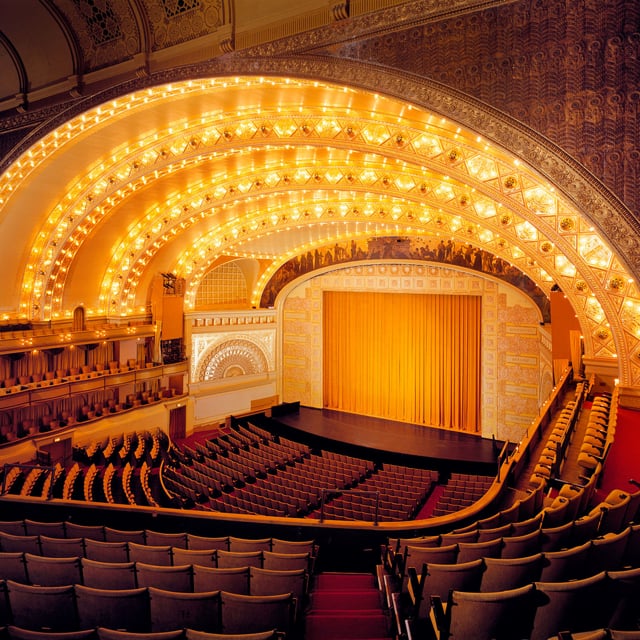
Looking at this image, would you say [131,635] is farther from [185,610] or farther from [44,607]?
[44,607]

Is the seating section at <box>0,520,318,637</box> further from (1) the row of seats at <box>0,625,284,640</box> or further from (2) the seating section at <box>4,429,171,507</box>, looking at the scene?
(2) the seating section at <box>4,429,171,507</box>

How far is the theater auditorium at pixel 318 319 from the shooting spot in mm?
3906

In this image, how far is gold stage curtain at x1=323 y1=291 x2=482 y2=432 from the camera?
1886 centimetres

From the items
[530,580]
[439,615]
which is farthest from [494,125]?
[439,615]

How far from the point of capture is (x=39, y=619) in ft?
11.6

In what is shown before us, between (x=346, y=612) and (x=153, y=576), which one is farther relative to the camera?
(x=346, y=612)

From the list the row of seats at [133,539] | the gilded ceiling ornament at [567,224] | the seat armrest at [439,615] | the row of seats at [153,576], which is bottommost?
the row of seats at [133,539]

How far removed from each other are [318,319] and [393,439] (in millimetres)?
6369

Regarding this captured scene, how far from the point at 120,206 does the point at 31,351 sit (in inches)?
184

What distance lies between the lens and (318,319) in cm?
2183

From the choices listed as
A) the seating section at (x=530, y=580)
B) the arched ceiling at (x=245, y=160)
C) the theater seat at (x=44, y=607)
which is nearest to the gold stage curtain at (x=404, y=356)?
the arched ceiling at (x=245, y=160)

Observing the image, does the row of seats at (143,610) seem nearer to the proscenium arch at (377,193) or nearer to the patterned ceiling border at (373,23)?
the proscenium arch at (377,193)

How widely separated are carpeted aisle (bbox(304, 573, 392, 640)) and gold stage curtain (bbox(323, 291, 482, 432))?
14.4 m

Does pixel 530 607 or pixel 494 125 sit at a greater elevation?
pixel 494 125
